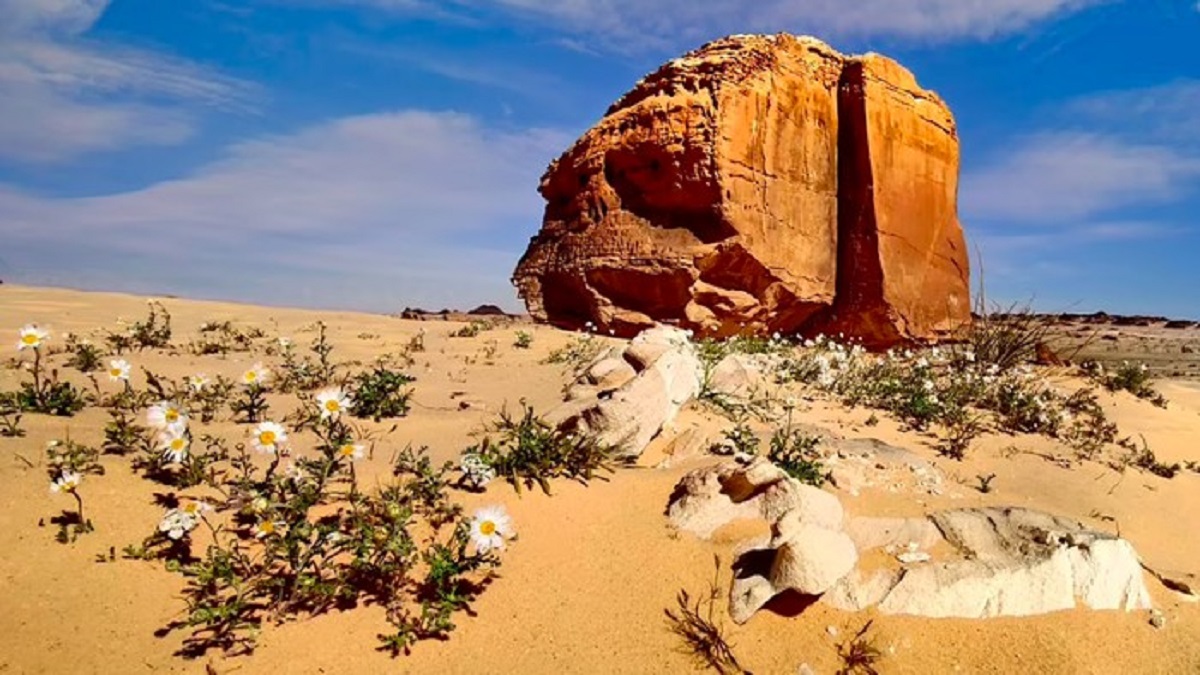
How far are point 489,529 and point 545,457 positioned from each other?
851 millimetres

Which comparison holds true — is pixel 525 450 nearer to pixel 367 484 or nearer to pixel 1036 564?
pixel 367 484

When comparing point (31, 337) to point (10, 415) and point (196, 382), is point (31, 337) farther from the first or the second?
point (196, 382)

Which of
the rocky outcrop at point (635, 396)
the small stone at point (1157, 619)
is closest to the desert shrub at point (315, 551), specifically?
the rocky outcrop at point (635, 396)

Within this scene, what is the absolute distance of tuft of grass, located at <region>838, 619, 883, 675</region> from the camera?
2398 mm

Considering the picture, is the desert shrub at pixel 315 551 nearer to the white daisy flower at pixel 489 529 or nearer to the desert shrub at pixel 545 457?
the white daisy flower at pixel 489 529

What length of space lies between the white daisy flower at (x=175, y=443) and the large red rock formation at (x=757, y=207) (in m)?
7.01

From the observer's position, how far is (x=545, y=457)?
11.7 feet

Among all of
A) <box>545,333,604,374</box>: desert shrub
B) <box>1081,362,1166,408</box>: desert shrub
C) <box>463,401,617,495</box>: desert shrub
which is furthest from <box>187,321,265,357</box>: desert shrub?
<box>1081,362,1166,408</box>: desert shrub

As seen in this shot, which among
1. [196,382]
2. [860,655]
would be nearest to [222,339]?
[196,382]

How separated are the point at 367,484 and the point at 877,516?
2464 millimetres

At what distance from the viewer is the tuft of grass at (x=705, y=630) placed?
7.98ft

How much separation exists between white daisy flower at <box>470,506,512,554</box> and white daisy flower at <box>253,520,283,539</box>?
81 cm

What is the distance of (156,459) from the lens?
3328 mm

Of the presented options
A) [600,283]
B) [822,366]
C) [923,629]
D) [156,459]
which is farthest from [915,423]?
[600,283]
